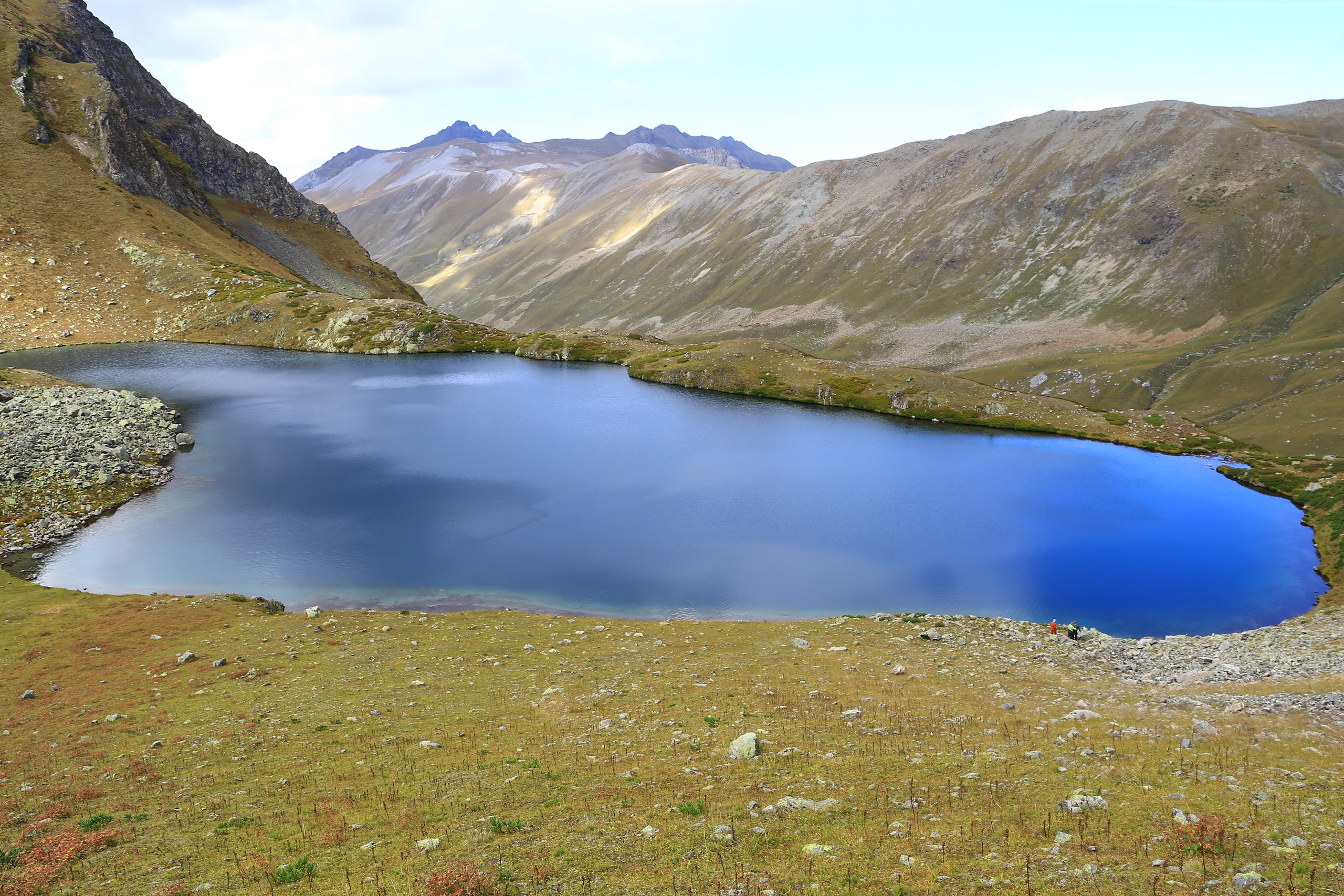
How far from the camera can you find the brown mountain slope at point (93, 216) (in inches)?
5261

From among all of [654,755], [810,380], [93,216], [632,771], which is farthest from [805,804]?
[93,216]

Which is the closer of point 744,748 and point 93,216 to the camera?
point 744,748

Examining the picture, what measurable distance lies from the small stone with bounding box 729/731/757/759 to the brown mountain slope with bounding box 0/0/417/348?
506ft

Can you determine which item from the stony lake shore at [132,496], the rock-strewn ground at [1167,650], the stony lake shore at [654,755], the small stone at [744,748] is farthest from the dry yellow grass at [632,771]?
the stony lake shore at [132,496]

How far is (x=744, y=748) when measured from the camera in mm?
22281

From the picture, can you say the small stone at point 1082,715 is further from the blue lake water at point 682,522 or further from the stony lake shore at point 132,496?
the blue lake water at point 682,522

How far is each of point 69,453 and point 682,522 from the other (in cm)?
5649

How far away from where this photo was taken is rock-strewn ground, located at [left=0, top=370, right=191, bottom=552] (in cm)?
5609

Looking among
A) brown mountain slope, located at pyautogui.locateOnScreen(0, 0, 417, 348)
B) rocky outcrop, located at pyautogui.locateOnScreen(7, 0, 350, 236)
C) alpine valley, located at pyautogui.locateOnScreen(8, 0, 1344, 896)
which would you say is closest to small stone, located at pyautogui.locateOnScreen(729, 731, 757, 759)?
alpine valley, located at pyautogui.locateOnScreen(8, 0, 1344, 896)

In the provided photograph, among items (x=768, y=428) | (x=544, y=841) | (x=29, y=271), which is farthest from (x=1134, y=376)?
(x=29, y=271)

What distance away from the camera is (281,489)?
211 ft

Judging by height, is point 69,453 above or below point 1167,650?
above

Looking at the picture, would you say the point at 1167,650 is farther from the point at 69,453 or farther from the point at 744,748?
the point at 69,453

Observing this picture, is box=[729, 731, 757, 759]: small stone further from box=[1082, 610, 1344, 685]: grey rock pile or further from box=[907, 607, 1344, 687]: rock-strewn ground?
box=[1082, 610, 1344, 685]: grey rock pile
